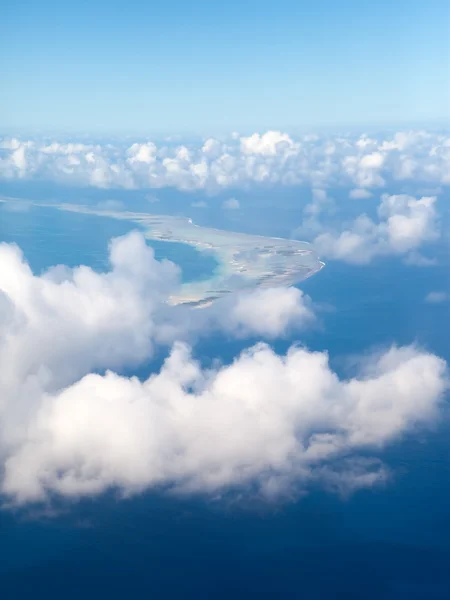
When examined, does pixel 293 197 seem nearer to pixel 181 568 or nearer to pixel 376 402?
pixel 376 402

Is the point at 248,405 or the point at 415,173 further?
the point at 415,173

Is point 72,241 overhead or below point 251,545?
overhead

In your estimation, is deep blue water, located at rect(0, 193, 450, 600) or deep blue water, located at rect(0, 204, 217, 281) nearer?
deep blue water, located at rect(0, 193, 450, 600)

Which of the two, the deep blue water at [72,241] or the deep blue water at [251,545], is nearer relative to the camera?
Answer: the deep blue water at [251,545]

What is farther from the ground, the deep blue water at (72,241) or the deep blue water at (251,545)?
the deep blue water at (72,241)

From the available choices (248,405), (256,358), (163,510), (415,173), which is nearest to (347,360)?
(256,358)

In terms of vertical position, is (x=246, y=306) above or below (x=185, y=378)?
above

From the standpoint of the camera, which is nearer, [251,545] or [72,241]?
[251,545]

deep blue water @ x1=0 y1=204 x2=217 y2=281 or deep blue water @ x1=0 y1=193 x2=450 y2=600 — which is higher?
deep blue water @ x1=0 y1=204 x2=217 y2=281
